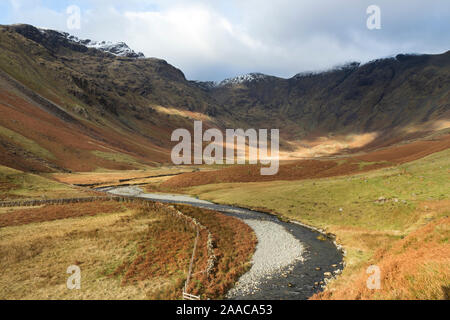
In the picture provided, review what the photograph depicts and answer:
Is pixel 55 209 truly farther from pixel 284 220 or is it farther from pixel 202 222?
pixel 284 220

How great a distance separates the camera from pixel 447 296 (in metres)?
11.0

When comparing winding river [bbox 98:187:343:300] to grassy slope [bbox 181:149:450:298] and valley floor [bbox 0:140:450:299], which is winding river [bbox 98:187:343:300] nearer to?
valley floor [bbox 0:140:450:299]

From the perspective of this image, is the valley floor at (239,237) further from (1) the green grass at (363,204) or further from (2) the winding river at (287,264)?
(2) the winding river at (287,264)

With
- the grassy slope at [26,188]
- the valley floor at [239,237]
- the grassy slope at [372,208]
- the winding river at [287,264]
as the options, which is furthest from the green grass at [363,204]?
the grassy slope at [26,188]

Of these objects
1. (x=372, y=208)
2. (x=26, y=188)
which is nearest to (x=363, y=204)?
(x=372, y=208)

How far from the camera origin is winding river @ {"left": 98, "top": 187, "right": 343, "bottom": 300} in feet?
67.3

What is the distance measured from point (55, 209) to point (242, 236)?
30.5m

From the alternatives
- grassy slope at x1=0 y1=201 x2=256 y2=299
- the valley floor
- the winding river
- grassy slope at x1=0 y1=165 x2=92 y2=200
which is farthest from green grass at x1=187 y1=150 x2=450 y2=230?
grassy slope at x1=0 y1=165 x2=92 y2=200

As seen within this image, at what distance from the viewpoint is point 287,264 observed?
26141 mm

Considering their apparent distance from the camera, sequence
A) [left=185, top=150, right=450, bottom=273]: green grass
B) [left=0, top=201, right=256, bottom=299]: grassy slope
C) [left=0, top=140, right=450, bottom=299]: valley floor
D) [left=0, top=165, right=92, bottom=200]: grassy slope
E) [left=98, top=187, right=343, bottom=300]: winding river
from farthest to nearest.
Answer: [left=0, top=165, right=92, bottom=200]: grassy slope < [left=185, top=150, right=450, bottom=273]: green grass < [left=98, top=187, right=343, bottom=300]: winding river < [left=0, top=201, right=256, bottom=299]: grassy slope < [left=0, top=140, right=450, bottom=299]: valley floor

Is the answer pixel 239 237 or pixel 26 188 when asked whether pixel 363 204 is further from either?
pixel 26 188

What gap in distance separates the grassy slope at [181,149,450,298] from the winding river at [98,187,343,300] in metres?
2.19

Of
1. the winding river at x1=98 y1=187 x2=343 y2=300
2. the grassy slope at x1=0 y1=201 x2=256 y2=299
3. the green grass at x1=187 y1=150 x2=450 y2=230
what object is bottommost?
the winding river at x1=98 y1=187 x2=343 y2=300
